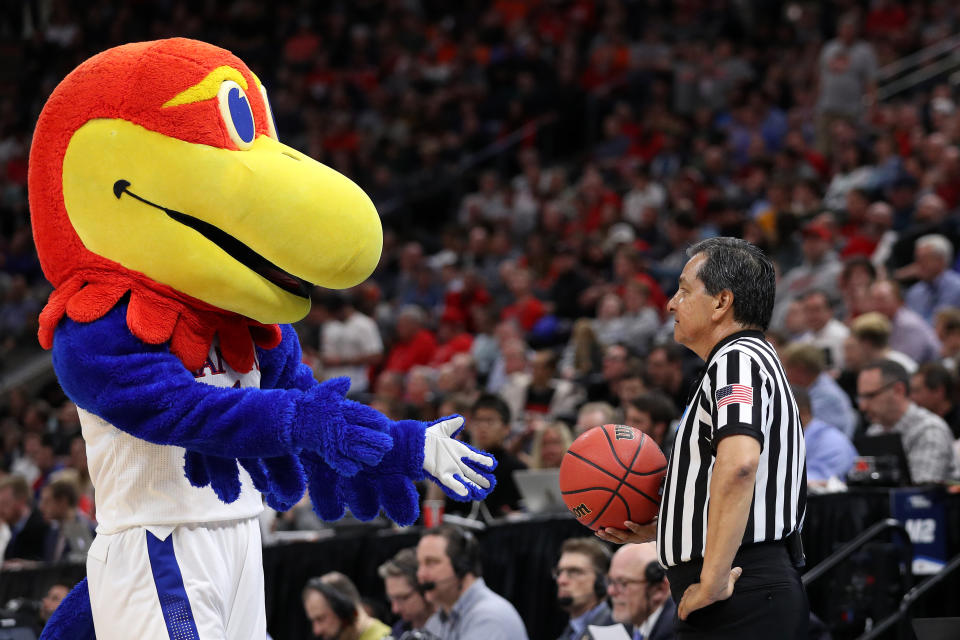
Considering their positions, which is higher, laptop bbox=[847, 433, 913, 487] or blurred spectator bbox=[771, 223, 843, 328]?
blurred spectator bbox=[771, 223, 843, 328]

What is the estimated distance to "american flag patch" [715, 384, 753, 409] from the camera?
134 inches

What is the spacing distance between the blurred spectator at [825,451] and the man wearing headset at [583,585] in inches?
59.9

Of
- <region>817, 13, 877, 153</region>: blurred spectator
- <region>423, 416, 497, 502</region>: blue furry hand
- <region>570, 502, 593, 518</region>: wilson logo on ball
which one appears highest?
<region>817, 13, 877, 153</region>: blurred spectator

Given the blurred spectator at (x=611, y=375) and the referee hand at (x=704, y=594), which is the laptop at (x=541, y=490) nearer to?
the blurred spectator at (x=611, y=375)

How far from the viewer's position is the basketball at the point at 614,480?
3814 mm

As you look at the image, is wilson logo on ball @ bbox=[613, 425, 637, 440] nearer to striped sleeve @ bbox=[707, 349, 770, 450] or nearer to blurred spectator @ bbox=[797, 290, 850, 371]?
striped sleeve @ bbox=[707, 349, 770, 450]

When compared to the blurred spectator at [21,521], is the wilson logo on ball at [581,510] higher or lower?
lower

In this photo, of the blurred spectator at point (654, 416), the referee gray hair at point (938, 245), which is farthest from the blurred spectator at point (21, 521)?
the referee gray hair at point (938, 245)

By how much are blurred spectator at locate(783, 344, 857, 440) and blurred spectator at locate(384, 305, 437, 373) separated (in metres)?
5.23

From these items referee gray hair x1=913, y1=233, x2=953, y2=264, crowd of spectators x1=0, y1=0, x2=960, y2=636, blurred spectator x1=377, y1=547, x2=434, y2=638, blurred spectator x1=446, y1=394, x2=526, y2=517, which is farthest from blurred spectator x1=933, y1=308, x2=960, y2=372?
blurred spectator x1=377, y1=547, x2=434, y2=638

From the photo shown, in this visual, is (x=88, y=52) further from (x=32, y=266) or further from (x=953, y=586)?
(x=953, y=586)

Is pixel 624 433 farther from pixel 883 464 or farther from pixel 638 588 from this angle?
pixel 883 464

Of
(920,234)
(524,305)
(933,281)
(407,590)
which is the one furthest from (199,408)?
(524,305)

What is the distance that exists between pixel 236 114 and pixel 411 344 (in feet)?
29.3
